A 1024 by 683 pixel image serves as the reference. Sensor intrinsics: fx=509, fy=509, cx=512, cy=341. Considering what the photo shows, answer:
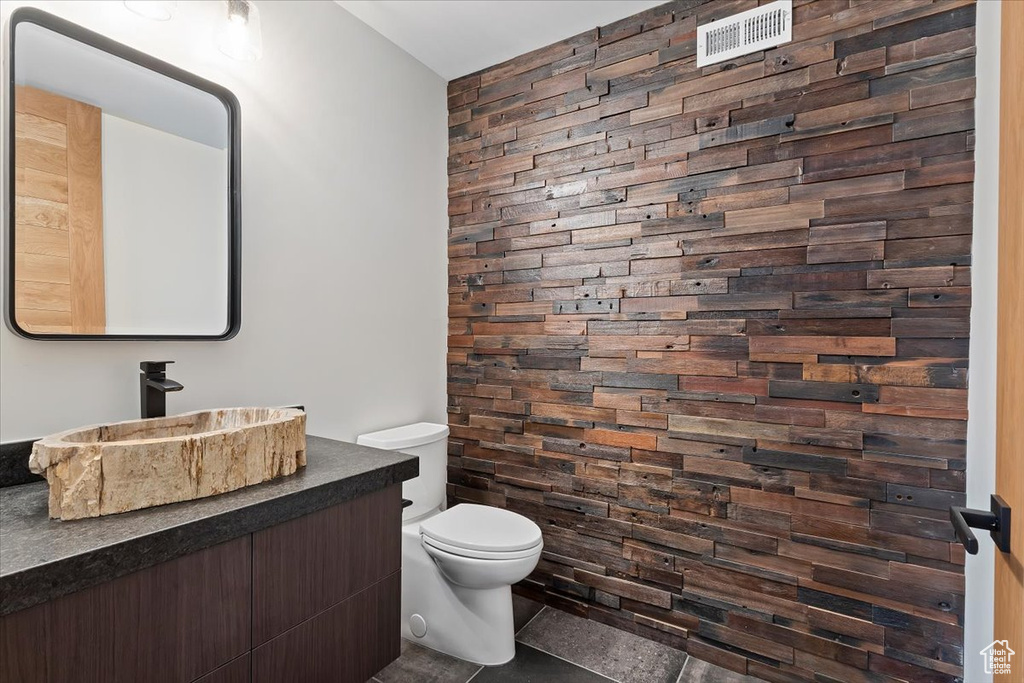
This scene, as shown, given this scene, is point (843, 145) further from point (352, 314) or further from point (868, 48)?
point (352, 314)

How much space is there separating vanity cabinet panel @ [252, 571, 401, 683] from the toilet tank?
689 mm

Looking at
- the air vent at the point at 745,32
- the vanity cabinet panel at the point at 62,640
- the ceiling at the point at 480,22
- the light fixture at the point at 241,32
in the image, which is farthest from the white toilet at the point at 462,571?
the air vent at the point at 745,32

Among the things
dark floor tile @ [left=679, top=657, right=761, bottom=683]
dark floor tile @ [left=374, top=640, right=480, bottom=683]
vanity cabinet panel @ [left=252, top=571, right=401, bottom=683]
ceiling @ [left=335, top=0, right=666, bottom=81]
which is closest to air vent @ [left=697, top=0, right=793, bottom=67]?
ceiling @ [left=335, top=0, right=666, bottom=81]

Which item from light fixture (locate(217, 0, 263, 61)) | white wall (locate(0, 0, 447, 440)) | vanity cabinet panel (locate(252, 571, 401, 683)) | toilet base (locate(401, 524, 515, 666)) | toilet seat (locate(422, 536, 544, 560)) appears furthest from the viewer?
toilet base (locate(401, 524, 515, 666))

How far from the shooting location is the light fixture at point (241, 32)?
1.58 meters

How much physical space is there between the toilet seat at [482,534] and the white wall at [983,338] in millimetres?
1323

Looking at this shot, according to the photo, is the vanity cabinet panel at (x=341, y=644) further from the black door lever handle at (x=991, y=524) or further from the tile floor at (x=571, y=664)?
the black door lever handle at (x=991, y=524)

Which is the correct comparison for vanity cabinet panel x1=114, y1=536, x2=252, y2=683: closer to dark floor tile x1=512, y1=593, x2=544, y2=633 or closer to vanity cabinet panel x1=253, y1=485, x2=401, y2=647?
vanity cabinet panel x1=253, y1=485, x2=401, y2=647

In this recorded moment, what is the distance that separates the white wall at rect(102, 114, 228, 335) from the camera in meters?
1.43

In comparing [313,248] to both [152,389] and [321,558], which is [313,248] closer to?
[152,389]

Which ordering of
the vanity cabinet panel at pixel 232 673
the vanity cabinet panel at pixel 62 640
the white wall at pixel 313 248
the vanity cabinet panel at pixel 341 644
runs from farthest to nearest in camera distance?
the white wall at pixel 313 248 → the vanity cabinet panel at pixel 341 644 → the vanity cabinet panel at pixel 232 673 → the vanity cabinet panel at pixel 62 640

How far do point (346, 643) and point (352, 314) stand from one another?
49.9 inches

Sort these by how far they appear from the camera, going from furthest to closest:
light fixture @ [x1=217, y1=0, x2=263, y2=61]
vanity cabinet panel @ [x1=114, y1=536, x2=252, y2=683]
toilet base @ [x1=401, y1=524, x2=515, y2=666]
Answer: toilet base @ [x1=401, y1=524, x2=515, y2=666] < light fixture @ [x1=217, y1=0, x2=263, y2=61] < vanity cabinet panel @ [x1=114, y1=536, x2=252, y2=683]

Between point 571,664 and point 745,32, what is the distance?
2.46 metres
